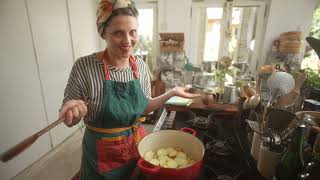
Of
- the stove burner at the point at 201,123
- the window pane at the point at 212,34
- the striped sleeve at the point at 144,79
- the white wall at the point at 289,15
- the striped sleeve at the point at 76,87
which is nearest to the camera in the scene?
the striped sleeve at the point at 76,87

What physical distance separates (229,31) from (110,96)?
7.93 feet

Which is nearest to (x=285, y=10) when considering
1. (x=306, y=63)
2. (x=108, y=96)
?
(x=306, y=63)

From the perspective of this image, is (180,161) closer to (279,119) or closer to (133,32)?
(279,119)

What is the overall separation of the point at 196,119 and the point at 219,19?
2.05 m

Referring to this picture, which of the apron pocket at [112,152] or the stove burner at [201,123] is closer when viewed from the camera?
the apron pocket at [112,152]

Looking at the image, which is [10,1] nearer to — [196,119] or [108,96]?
[108,96]

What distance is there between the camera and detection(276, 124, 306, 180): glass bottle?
63 centimetres

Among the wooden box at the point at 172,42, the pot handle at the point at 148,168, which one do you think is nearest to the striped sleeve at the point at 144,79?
the pot handle at the point at 148,168

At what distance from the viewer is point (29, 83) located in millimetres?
2094

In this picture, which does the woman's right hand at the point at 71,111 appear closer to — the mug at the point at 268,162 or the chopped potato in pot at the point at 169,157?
the chopped potato in pot at the point at 169,157

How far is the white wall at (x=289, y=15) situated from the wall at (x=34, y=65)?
254 cm

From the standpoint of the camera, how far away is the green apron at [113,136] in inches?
35.5

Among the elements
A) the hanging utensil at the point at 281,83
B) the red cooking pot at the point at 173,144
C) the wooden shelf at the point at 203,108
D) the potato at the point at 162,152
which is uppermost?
the hanging utensil at the point at 281,83

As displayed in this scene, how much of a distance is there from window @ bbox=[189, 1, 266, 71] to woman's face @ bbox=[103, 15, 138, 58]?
2.20 m
